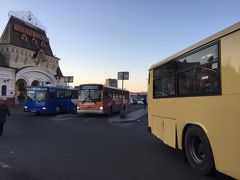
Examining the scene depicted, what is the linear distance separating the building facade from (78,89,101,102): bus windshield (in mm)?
25142

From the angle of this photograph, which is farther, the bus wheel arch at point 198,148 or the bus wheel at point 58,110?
the bus wheel at point 58,110

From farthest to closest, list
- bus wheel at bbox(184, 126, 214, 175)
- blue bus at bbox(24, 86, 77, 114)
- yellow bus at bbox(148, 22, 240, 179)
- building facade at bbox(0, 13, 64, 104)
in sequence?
building facade at bbox(0, 13, 64, 104) → blue bus at bbox(24, 86, 77, 114) → bus wheel at bbox(184, 126, 214, 175) → yellow bus at bbox(148, 22, 240, 179)

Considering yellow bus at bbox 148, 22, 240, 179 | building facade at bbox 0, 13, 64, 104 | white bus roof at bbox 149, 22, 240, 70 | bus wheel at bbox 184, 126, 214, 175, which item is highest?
building facade at bbox 0, 13, 64, 104

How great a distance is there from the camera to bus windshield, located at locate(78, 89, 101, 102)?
24.8 meters

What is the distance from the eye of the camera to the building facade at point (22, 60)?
157ft

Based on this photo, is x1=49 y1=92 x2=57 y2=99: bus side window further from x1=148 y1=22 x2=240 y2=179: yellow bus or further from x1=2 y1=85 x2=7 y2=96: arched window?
x1=2 y1=85 x2=7 y2=96: arched window

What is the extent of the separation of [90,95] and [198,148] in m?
18.6

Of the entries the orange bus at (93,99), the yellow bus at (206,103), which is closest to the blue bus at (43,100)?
the orange bus at (93,99)

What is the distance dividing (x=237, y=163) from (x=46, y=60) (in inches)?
2264

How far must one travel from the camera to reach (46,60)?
59.8 metres

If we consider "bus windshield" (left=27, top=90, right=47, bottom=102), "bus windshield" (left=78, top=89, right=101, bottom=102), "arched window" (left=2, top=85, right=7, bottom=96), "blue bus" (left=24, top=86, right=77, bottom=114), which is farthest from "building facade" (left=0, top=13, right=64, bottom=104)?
"bus windshield" (left=78, top=89, right=101, bottom=102)

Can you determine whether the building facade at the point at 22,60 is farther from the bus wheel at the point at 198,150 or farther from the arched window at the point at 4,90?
the bus wheel at the point at 198,150

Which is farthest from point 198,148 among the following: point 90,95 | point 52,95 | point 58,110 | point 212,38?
point 58,110

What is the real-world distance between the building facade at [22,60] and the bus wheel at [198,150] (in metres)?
43.2
